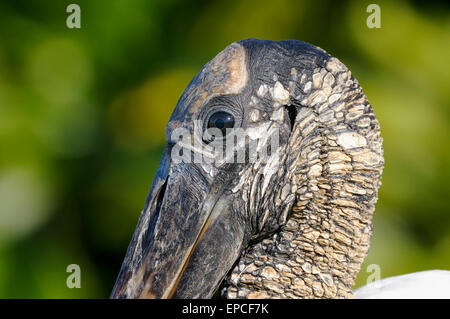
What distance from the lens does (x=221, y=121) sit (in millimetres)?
2119

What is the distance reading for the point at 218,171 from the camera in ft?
6.84

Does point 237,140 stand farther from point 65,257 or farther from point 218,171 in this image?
point 65,257

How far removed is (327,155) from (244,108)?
1.36 feet

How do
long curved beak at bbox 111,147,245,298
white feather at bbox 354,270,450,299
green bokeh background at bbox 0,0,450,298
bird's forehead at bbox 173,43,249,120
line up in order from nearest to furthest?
long curved beak at bbox 111,147,245,298, bird's forehead at bbox 173,43,249,120, white feather at bbox 354,270,450,299, green bokeh background at bbox 0,0,450,298

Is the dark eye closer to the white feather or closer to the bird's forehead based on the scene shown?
the bird's forehead

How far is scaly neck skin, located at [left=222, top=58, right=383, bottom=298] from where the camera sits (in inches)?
85.4

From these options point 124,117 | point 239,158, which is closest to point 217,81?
point 239,158

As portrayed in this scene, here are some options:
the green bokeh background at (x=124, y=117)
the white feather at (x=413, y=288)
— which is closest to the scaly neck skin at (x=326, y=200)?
the white feather at (x=413, y=288)

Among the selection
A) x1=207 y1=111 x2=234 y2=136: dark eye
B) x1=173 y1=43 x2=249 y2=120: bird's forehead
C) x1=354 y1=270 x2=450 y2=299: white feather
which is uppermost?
x1=173 y1=43 x2=249 y2=120: bird's forehead

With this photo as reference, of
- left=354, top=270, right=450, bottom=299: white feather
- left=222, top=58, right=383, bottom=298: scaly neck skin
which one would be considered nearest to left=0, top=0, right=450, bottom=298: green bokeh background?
left=354, top=270, right=450, bottom=299: white feather

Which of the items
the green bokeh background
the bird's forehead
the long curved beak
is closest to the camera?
the long curved beak

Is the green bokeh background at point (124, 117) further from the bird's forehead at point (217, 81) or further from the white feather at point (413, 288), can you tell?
the bird's forehead at point (217, 81)

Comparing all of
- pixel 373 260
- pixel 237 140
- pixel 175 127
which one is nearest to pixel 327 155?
pixel 237 140

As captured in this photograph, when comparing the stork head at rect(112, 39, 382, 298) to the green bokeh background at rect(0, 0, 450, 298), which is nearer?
the stork head at rect(112, 39, 382, 298)
